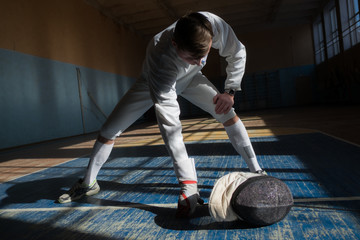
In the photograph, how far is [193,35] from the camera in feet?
3.62

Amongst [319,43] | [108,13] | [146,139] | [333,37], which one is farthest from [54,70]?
[319,43]

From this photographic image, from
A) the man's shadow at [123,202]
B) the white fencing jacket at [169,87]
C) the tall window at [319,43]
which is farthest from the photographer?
the tall window at [319,43]

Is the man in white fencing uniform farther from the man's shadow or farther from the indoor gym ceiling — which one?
the indoor gym ceiling

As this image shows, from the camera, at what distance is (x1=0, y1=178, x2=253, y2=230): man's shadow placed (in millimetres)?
1209

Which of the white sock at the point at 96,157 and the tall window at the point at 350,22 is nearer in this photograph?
the white sock at the point at 96,157

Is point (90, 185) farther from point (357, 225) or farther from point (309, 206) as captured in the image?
point (357, 225)

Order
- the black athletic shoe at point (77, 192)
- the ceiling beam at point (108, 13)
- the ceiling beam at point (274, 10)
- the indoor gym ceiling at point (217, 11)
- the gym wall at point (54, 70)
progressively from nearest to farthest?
the black athletic shoe at point (77, 192), the gym wall at point (54, 70), the ceiling beam at point (108, 13), the indoor gym ceiling at point (217, 11), the ceiling beam at point (274, 10)

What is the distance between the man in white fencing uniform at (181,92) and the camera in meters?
1.17

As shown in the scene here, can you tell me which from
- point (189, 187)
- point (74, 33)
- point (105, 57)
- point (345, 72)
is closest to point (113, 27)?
point (105, 57)

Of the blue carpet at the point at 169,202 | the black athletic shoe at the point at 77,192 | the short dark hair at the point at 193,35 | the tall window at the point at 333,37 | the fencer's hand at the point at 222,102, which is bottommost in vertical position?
the blue carpet at the point at 169,202

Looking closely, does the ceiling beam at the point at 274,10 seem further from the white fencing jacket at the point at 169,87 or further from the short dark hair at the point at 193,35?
the short dark hair at the point at 193,35

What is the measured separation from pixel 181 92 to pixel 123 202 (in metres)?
0.77

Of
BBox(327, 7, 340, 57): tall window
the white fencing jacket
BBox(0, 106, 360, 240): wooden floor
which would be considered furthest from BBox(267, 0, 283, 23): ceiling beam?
the white fencing jacket

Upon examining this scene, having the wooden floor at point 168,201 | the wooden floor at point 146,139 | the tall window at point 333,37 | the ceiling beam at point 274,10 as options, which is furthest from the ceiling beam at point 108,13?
the tall window at point 333,37
